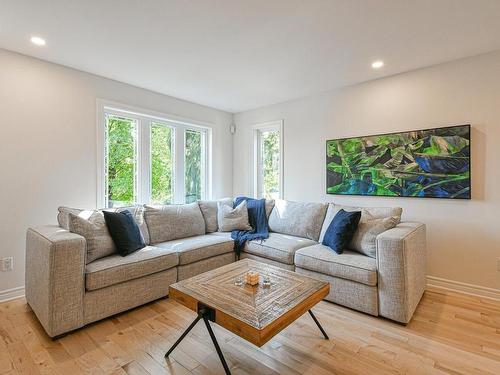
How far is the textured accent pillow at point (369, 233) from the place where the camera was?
255 centimetres

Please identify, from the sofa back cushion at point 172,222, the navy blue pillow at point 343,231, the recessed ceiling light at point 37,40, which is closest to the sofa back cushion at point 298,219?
the navy blue pillow at point 343,231

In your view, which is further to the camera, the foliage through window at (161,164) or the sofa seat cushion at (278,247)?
the foliage through window at (161,164)

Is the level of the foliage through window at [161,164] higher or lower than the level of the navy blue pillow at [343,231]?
higher

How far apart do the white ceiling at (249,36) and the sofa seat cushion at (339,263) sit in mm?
1947

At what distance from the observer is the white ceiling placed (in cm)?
195

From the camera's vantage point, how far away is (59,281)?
1955mm

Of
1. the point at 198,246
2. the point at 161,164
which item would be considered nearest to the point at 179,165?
the point at 161,164

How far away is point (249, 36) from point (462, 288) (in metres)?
3.22

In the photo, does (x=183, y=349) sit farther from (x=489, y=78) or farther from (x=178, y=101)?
(x=489, y=78)

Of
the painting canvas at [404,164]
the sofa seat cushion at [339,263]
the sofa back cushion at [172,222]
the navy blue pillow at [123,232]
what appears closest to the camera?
the sofa seat cushion at [339,263]

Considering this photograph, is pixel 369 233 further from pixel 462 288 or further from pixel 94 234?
pixel 94 234

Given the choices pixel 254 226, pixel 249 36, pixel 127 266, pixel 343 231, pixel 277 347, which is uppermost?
pixel 249 36

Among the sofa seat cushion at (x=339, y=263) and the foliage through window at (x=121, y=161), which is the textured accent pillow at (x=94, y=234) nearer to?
the foliage through window at (x=121, y=161)

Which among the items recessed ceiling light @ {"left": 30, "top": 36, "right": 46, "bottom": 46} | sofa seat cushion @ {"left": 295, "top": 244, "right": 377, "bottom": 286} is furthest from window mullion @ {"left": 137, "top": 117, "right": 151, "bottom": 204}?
sofa seat cushion @ {"left": 295, "top": 244, "right": 377, "bottom": 286}
